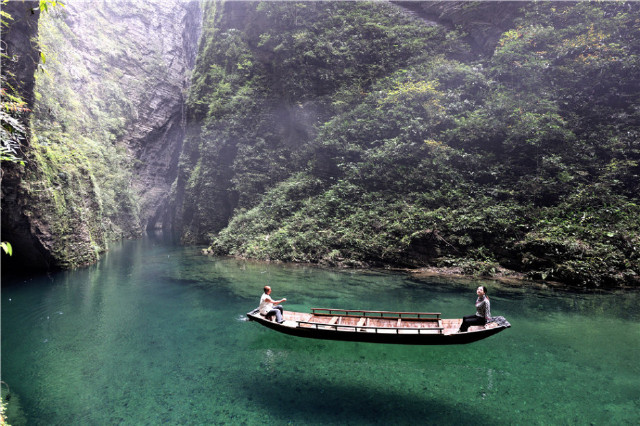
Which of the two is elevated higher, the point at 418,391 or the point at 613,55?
the point at 613,55

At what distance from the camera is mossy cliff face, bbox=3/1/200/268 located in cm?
1783

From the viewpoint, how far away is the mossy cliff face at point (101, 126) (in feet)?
58.5

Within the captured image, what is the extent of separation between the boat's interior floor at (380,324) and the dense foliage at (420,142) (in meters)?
11.6

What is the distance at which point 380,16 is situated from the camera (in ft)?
102

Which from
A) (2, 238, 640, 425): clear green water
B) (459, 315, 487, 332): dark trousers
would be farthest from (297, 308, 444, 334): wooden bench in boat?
(2, 238, 640, 425): clear green water

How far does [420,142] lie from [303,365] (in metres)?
20.5

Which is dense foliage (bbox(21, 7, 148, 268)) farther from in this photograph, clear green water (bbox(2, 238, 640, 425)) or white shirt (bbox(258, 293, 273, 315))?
white shirt (bbox(258, 293, 273, 315))

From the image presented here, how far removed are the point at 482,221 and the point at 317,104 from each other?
18.8 m

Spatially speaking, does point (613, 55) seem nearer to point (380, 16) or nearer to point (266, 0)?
point (380, 16)

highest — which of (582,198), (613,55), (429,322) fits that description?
(613,55)

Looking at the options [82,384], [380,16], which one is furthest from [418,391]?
[380,16]

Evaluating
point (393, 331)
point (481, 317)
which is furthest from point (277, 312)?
point (481, 317)

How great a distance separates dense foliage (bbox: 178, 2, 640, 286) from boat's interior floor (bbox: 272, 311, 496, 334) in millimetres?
11557

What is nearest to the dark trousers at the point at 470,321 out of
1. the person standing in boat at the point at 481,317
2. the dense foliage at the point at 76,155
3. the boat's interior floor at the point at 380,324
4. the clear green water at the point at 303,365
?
the person standing in boat at the point at 481,317
